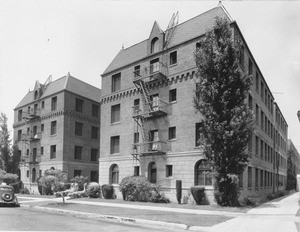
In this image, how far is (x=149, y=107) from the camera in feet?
95.6

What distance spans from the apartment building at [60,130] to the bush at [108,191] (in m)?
11.8

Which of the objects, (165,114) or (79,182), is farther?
(79,182)

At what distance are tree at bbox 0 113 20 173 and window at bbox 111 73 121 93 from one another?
2309 cm

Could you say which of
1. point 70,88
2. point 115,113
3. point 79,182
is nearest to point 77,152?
point 70,88

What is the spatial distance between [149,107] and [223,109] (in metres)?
9.39

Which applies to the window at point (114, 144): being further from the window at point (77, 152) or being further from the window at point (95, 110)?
the window at point (95, 110)

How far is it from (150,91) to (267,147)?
1646cm

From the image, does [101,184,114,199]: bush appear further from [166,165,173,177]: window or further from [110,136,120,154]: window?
[166,165,173,177]: window

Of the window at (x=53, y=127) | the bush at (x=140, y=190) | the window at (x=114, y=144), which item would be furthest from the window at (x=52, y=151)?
the bush at (x=140, y=190)

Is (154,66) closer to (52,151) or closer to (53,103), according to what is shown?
(53,103)

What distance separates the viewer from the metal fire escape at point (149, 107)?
28433 mm

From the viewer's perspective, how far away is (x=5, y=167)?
47406 millimetres

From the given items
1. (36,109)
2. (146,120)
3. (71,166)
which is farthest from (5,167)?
(146,120)

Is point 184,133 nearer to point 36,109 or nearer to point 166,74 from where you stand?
point 166,74
